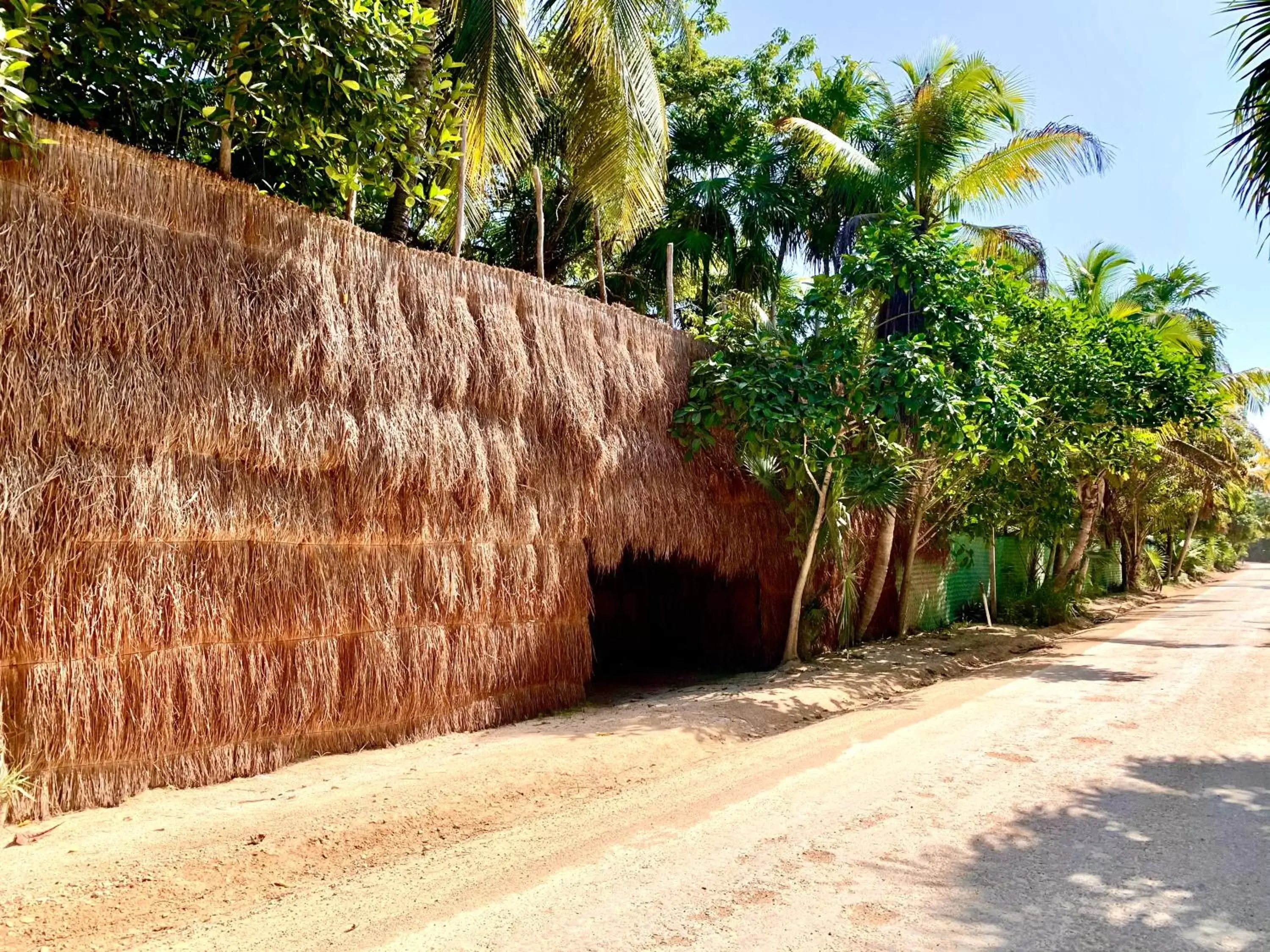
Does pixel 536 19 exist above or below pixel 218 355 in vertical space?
above

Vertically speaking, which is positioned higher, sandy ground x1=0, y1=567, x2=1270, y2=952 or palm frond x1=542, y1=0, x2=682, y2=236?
palm frond x1=542, y1=0, x2=682, y2=236

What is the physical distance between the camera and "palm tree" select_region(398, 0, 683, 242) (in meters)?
9.62

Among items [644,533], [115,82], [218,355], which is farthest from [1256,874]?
[115,82]

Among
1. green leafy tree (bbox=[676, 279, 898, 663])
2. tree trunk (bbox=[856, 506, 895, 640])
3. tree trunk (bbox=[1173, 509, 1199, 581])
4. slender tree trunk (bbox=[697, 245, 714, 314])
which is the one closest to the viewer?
green leafy tree (bbox=[676, 279, 898, 663])

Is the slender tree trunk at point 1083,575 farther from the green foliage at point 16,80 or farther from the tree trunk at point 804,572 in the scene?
the green foliage at point 16,80

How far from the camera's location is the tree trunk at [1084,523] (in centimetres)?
1750

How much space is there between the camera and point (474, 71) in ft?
31.5

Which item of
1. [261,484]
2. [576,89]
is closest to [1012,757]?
[261,484]

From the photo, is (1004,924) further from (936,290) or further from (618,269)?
(618,269)

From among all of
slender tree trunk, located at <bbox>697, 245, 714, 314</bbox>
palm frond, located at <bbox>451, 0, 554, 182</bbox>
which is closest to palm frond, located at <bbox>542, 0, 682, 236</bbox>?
palm frond, located at <bbox>451, 0, 554, 182</bbox>

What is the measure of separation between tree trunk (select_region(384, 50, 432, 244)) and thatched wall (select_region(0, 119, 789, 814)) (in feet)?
3.05

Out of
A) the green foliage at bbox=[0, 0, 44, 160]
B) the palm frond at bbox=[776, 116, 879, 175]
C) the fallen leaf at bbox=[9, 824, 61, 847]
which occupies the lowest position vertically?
the fallen leaf at bbox=[9, 824, 61, 847]

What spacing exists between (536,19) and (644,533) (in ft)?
23.3

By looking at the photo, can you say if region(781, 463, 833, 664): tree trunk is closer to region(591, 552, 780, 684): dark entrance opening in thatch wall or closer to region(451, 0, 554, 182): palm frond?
region(591, 552, 780, 684): dark entrance opening in thatch wall
